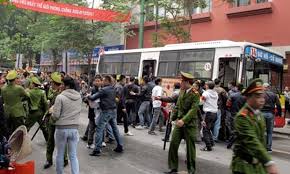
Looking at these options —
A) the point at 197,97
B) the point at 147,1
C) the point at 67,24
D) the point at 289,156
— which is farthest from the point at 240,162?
the point at 67,24

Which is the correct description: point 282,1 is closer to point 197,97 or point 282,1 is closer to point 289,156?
point 289,156

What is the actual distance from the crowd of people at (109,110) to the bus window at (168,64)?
106 inches

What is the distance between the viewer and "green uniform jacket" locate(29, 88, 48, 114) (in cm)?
1023

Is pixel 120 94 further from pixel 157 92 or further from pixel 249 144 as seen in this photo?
pixel 249 144

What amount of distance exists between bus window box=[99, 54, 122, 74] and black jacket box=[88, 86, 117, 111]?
38.6 ft

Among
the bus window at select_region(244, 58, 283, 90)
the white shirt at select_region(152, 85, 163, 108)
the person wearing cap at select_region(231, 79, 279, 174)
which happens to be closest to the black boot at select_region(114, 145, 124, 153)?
the white shirt at select_region(152, 85, 163, 108)

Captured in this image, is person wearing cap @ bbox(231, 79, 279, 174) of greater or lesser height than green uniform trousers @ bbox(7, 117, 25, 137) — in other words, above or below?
above

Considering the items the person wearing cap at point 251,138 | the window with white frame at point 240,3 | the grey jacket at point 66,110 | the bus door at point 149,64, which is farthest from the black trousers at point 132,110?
the person wearing cap at point 251,138

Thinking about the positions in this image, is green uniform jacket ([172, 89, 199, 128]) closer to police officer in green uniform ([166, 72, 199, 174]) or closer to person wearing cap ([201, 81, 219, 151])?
police officer in green uniform ([166, 72, 199, 174])

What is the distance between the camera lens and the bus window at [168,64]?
18.5 metres

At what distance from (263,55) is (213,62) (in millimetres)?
1664

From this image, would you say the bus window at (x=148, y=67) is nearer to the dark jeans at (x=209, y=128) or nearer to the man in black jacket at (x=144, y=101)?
the man in black jacket at (x=144, y=101)

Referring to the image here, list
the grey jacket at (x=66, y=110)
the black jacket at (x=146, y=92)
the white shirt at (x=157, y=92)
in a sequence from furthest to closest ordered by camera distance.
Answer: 1. the black jacket at (x=146, y=92)
2. the white shirt at (x=157, y=92)
3. the grey jacket at (x=66, y=110)

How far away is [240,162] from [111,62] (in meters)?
18.5
